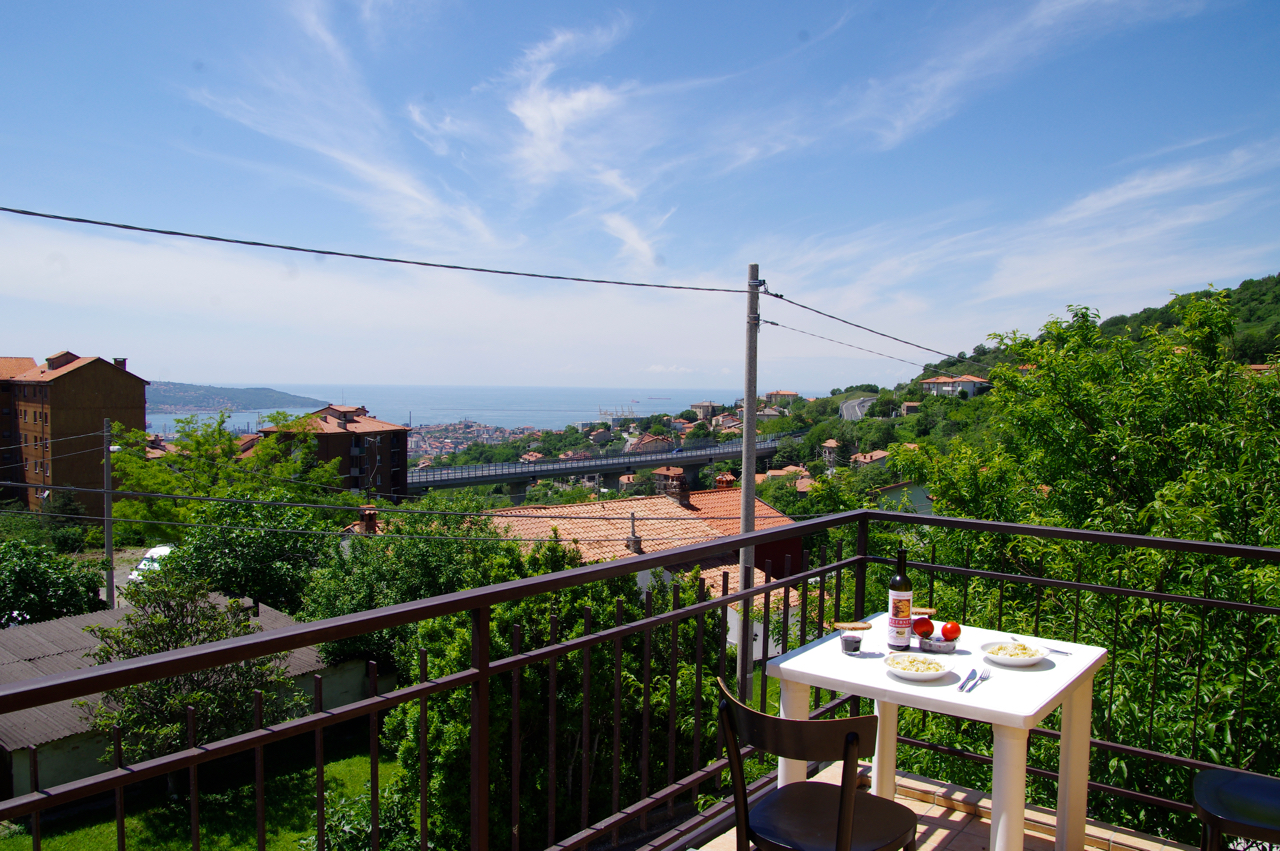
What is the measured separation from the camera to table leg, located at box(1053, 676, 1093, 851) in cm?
215

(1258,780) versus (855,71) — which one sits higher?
(855,71)

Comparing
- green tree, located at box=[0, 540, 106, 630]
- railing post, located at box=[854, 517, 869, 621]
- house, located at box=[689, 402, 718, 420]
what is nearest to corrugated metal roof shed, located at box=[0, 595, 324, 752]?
green tree, located at box=[0, 540, 106, 630]

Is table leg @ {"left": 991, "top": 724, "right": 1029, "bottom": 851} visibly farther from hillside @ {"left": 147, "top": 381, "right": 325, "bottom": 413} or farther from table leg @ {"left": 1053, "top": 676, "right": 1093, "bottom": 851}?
hillside @ {"left": 147, "top": 381, "right": 325, "bottom": 413}

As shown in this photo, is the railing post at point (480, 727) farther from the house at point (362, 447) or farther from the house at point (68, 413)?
the house at point (362, 447)

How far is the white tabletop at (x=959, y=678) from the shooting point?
1777 mm

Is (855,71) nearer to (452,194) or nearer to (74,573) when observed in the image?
(452,194)

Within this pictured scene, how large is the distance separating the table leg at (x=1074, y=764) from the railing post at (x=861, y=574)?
99 cm

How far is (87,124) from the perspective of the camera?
27469 mm

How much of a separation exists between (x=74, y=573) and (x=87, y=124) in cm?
1668

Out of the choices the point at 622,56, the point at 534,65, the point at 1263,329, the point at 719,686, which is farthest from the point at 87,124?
the point at 1263,329

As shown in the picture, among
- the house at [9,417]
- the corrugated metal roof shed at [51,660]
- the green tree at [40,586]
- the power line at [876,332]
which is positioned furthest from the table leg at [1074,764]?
the house at [9,417]

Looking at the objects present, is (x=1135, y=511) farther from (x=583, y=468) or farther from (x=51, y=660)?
(x=583, y=468)

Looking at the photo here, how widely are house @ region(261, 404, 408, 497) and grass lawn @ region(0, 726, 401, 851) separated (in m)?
46.2

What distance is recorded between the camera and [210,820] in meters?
16.7
